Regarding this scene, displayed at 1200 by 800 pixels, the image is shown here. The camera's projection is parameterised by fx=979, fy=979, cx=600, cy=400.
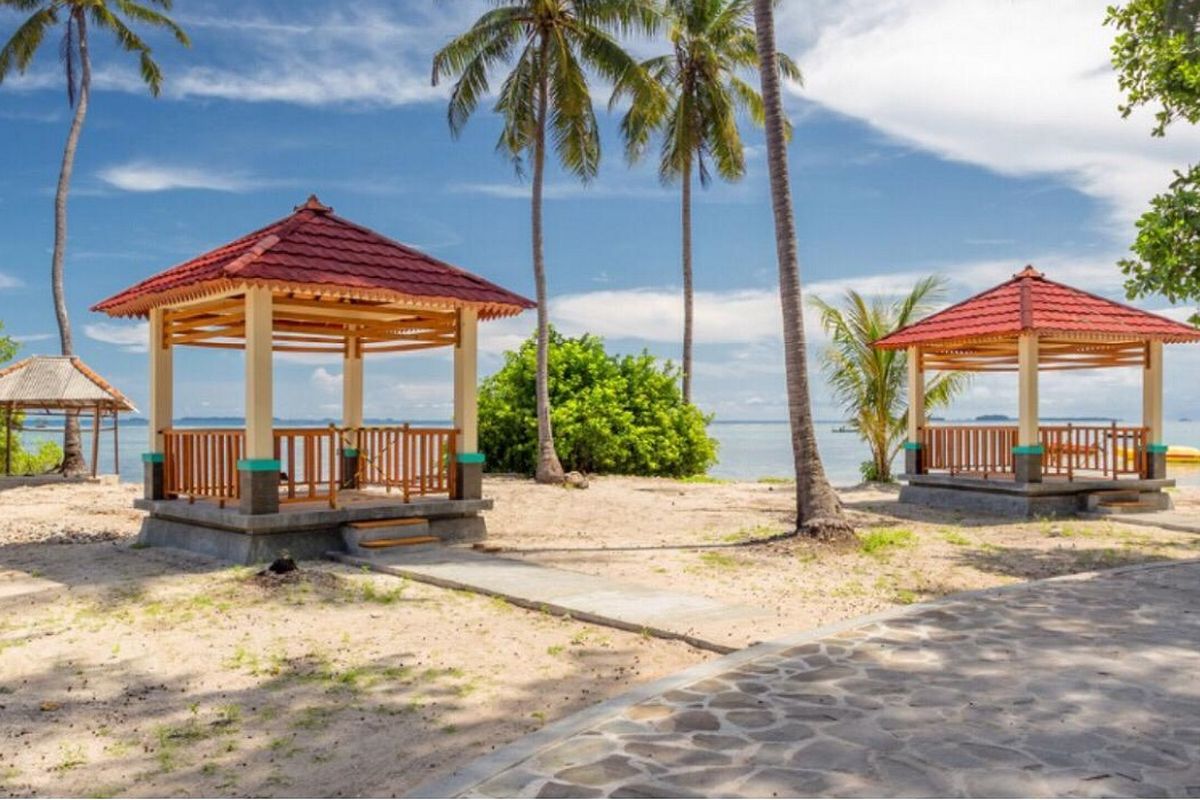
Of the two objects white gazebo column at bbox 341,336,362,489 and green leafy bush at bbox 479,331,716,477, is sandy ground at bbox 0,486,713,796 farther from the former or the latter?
green leafy bush at bbox 479,331,716,477

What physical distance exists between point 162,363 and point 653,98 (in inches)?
519

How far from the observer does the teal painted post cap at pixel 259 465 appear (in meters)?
→ 10.5

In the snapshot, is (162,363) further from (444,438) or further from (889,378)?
(889,378)

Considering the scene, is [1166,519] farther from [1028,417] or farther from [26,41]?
[26,41]

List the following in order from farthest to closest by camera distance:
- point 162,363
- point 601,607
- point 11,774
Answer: point 162,363, point 601,607, point 11,774

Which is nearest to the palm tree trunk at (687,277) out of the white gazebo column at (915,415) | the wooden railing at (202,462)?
the white gazebo column at (915,415)

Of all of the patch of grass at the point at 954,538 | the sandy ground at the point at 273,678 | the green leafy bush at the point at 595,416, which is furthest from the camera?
the green leafy bush at the point at 595,416

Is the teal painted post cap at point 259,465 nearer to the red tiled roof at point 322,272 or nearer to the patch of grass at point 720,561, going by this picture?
the red tiled roof at point 322,272

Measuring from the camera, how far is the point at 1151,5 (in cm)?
1169

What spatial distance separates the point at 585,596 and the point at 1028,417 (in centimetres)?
1015

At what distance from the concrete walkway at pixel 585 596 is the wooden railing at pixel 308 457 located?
147 centimetres

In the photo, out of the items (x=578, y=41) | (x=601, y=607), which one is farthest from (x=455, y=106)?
(x=601, y=607)

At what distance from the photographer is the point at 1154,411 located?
658 inches

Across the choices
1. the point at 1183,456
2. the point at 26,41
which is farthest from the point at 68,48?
the point at 1183,456
